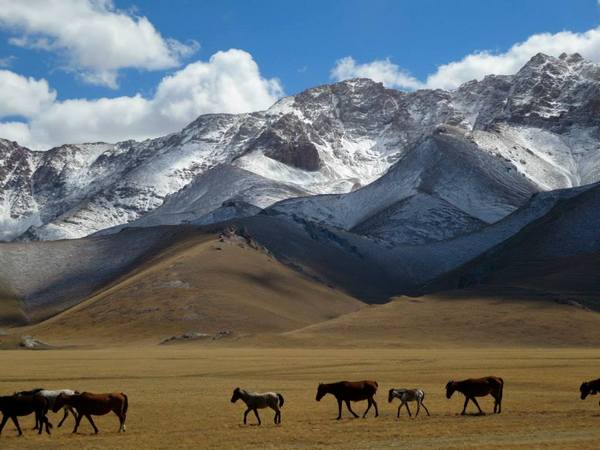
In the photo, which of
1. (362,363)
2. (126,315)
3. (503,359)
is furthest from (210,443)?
(126,315)

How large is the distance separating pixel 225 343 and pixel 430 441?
12424 cm

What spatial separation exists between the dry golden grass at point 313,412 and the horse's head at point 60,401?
107cm

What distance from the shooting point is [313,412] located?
149ft

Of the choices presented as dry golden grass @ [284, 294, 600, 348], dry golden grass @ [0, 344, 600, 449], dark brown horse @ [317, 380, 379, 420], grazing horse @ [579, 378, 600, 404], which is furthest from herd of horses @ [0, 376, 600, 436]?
dry golden grass @ [284, 294, 600, 348]

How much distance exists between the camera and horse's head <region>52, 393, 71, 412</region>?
40000mm

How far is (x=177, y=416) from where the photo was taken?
44.1 m

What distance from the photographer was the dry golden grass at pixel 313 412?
35.6 m

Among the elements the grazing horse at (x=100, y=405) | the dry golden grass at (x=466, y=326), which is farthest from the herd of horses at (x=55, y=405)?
the dry golden grass at (x=466, y=326)

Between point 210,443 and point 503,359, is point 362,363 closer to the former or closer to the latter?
point 503,359

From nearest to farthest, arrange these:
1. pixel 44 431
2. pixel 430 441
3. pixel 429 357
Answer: pixel 430 441
pixel 44 431
pixel 429 357

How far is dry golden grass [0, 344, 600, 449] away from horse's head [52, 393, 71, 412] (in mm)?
1073

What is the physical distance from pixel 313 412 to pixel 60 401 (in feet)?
40.7

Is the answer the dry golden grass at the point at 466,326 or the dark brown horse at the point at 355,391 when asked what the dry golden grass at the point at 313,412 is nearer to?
the dark brown horse at the point at 355,391

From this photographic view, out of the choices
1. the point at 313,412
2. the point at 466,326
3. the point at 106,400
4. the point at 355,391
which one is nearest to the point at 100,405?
the point at 106,400
